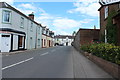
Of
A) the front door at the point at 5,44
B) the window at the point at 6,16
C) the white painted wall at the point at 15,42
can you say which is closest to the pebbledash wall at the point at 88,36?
the white painted wall at the point at 15,42

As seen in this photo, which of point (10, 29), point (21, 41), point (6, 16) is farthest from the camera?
point (21, 41)

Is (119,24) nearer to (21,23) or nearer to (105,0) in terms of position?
(105,0)

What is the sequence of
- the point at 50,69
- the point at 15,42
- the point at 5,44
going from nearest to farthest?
1. the point at 50,69
2. the point at 5,44
3. the point at 15,42

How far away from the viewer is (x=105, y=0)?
17.6ft

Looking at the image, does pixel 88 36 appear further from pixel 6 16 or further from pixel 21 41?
pixel 6 16

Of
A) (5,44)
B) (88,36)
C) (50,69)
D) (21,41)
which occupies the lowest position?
(50,69)

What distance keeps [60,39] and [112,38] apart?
9500 centimetres

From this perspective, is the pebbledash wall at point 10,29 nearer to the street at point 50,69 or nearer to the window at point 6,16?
the window at point 6,16

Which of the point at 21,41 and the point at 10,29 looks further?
the point at 21,41

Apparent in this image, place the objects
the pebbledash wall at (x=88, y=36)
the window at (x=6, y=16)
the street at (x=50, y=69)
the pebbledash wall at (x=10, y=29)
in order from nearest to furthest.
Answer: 1. the street at (x=50, y=69)
2. the pebbledash wall at (x=10, y=29)
3. the window at (x=6, y=16)
4. the pebbledash wall at (x=88, y=36)

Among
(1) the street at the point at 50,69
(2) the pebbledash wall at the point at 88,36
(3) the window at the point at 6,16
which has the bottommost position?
(1) the street at the point at 50,69

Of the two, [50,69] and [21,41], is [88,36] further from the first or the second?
[50,69]

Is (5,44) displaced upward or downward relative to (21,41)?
downward

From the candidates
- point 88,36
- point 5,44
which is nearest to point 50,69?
point 5,44
